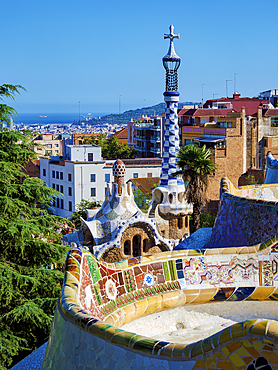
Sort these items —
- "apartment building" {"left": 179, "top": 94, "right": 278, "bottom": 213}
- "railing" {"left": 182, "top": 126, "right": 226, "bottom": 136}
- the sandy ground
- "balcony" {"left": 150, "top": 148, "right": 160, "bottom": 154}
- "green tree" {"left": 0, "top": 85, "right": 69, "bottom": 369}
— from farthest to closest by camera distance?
"balcony" {"left": 150, "top": 148, "right": 160, "bottom": 154}, "railing" {"left": 182, "top": 126, "right": 226, "bottom": 136}, "apartment building" {"left": 179, "top": 94, "right": 278, "bottom": 213}, "green tree" {"left": 0, "top": 85, "right": 69, "bottom": 369}, the sandy ground

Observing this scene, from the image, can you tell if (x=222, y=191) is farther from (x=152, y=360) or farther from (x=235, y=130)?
(x=235, y=130)

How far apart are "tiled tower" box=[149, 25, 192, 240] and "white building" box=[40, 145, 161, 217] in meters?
23.8

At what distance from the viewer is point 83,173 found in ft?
A: 149

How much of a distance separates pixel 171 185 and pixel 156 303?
1703 centimetres

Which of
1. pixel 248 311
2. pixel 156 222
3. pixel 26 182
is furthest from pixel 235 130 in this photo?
pixel 248 311

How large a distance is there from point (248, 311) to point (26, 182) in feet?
23.6

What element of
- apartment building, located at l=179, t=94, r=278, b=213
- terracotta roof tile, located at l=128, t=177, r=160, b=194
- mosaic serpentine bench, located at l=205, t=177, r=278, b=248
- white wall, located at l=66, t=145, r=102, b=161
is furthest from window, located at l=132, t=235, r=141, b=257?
white wall, located at l=66, t=145, r=102, b=161

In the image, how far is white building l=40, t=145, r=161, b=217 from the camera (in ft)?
150

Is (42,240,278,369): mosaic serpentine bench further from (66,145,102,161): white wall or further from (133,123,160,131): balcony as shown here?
(133,123,160,131): balcony

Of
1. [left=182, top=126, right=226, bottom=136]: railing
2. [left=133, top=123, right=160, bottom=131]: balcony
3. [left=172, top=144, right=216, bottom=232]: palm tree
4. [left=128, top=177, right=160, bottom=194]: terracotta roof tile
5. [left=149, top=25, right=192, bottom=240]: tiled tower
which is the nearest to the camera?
[left=149, top=25, right=192, bottom=240]: tiled tower

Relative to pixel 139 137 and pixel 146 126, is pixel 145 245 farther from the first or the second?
pixel 139 137

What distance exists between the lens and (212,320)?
4.57 meters

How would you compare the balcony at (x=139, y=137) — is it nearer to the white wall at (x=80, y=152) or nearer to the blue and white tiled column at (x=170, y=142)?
the white wall at (x=80, y=152)

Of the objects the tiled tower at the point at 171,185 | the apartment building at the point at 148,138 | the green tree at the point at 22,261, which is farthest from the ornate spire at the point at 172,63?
the apartment building at the point at 148,138
